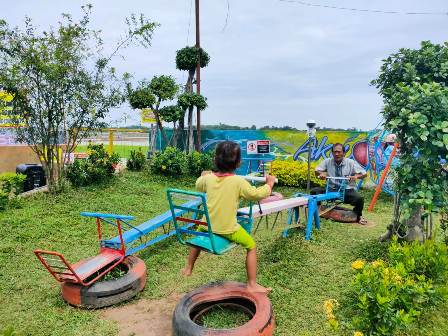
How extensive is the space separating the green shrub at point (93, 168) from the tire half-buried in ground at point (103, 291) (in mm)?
5270

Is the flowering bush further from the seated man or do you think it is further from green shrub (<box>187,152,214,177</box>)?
green shrub (<box>187,152,214,177</box>)

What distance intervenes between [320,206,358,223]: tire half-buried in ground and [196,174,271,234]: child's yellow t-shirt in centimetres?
380

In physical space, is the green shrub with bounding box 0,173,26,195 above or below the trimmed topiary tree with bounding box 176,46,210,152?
below

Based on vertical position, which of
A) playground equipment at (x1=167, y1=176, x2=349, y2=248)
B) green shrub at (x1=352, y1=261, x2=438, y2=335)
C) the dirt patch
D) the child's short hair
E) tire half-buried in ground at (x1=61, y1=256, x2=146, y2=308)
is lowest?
the dirt patch

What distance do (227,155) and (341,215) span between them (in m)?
4.10

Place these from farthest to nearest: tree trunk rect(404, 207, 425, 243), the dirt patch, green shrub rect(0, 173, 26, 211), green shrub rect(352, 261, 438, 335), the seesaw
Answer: green shrub rect(0, 173, 26, 211) → tree trunk rect(404, 207, 425, 243) → the seesaw → the dirt patch → green shrub rect(352, 261, 438, 335)

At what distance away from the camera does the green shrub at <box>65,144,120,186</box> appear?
28.8ft

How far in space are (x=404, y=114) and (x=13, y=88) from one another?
7.39 m

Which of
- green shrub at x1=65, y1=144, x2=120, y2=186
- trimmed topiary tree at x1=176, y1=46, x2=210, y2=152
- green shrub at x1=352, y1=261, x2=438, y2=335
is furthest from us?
trimmed topiary tree at x1=176, y1=46, x2=210, y2=152

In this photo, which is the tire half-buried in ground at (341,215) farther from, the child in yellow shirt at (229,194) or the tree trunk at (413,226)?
the child in yellow shirt at (229,194)

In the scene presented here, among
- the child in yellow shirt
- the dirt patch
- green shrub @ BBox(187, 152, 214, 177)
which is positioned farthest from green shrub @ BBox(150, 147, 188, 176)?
the child in yellow shirt

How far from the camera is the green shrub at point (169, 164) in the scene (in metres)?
10.7

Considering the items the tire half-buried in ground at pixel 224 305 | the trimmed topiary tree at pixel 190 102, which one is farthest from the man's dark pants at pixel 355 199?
the trimmed topiary tree at pixel 190 102

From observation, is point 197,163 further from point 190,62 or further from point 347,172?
point 347,172
